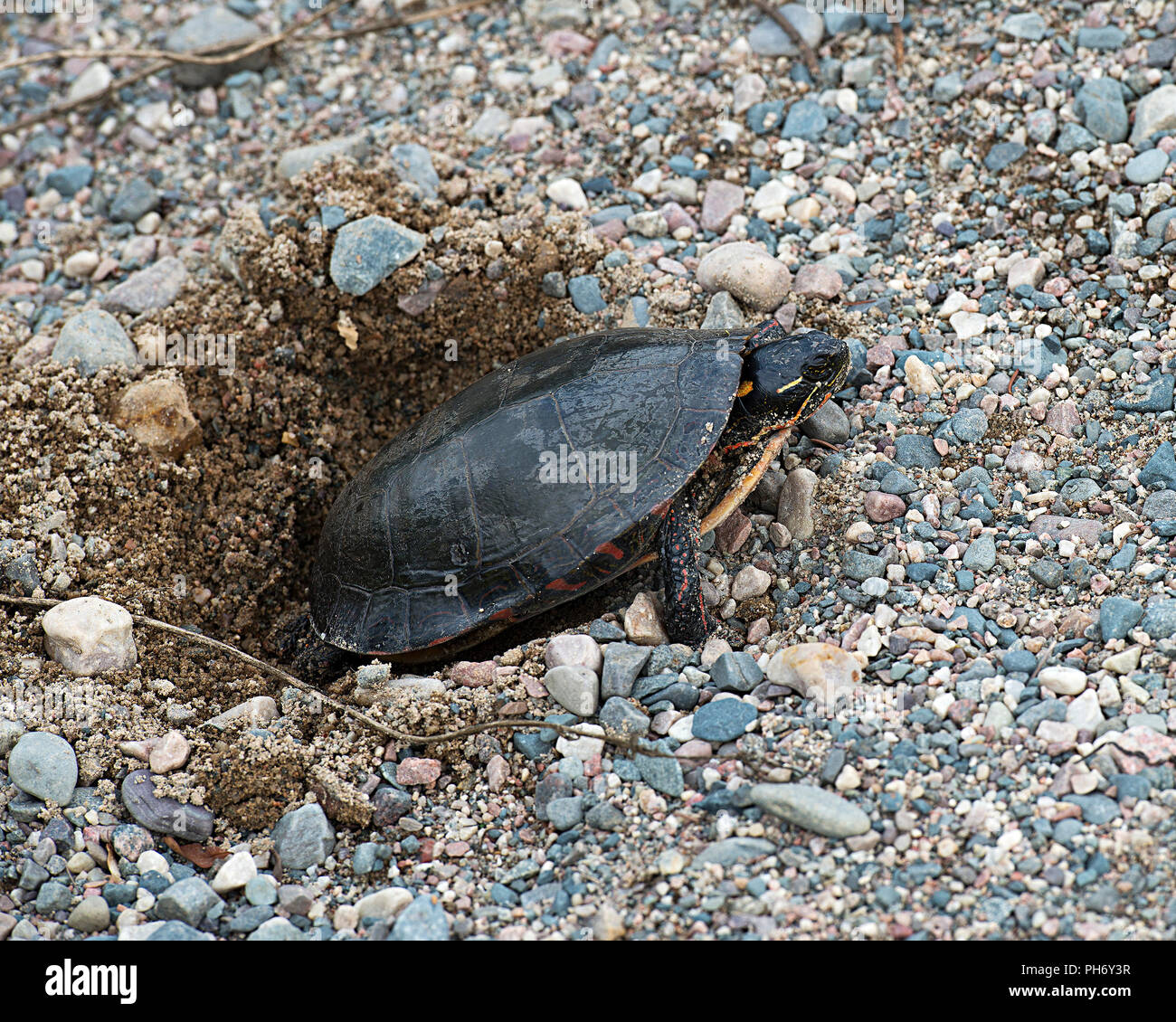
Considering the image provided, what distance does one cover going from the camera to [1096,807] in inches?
118

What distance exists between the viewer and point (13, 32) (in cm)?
682

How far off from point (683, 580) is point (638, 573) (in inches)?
23.5

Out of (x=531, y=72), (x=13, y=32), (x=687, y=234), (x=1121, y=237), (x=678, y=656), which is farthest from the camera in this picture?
(x=13, y=32)

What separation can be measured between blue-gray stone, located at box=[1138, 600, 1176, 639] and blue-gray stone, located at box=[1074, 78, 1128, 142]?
277 cm

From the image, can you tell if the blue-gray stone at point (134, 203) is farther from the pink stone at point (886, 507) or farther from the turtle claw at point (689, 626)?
the pink stone at point (886, 507)

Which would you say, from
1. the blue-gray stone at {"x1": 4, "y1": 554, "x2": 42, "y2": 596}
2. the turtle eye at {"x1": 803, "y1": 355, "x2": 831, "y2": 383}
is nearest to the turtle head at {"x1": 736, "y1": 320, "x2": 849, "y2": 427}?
the turtle eye at {"x1": 803, "y1": 355, "x2": 831, "y2": 383}

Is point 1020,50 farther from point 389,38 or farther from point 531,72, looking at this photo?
point 389,38

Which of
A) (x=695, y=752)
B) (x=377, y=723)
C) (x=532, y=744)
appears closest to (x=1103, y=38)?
(x=695, y=752)

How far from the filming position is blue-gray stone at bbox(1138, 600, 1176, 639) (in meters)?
3.44

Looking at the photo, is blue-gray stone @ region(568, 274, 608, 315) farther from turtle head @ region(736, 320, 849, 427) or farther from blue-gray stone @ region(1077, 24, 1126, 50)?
blue-gray stone @ region(1077, 24, 1126, 50)

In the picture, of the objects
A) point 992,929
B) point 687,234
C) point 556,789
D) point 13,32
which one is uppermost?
point 13,32

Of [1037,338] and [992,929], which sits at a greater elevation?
[1037,338]

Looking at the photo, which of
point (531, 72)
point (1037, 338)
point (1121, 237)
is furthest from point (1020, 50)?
point (531, 72)

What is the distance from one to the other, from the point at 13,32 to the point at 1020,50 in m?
6.50
